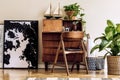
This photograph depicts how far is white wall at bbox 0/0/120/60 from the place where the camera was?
554 cm

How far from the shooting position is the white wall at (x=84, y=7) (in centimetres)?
554

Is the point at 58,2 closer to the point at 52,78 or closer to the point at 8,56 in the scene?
the point at 8,56

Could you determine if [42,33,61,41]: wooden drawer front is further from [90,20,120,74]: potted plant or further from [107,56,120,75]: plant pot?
[107,56,120,75]: plant pot

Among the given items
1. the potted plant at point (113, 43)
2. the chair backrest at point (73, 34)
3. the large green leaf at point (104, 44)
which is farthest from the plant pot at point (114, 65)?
the chair backrest at point (73, 34)

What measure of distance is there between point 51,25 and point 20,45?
82 cm

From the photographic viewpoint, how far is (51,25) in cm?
512

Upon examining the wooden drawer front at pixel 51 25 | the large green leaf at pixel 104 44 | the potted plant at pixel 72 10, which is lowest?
the large green leaf at pixel 104 44

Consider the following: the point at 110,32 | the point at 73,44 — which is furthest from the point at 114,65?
the point at 73,44

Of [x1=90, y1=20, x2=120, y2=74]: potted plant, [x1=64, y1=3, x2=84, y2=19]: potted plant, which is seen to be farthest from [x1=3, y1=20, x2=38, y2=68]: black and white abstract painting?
[x1=90, y1=20, x2=120, y2=74]: potted plant

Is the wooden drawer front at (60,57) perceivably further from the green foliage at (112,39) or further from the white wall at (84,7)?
the green foliage at (112,39)

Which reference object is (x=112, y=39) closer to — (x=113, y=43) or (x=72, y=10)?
(x=113, y=43)

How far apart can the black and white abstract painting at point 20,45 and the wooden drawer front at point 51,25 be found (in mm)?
407

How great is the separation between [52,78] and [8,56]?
5.89 ft

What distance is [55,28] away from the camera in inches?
202
